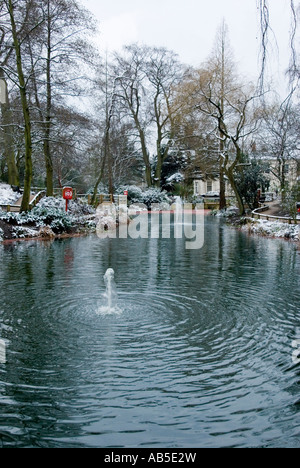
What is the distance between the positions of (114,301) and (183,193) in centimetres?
3951

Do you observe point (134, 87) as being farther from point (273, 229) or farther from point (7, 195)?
point (273, 229)


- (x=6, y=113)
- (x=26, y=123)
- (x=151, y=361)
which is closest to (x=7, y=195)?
(x=6, y=113)

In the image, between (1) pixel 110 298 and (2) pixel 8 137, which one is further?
(2) pixel 8 137

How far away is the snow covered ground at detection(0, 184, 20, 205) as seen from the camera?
2417 cm

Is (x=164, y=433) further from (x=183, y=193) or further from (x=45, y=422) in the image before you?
(x=183, y=193)

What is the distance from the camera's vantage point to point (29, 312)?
21.3 feet

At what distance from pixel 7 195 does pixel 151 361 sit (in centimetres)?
2277

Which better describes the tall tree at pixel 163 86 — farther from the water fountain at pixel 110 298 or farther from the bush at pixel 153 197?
the water fountain at pixel 110 298

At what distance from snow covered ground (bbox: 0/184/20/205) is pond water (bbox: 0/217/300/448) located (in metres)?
15.7

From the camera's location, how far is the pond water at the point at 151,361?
331 centimetres

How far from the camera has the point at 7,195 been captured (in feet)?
83.4

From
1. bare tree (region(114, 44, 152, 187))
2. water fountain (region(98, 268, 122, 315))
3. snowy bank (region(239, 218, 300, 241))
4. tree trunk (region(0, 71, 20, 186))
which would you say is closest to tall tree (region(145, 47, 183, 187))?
bare tree (region(114, 44, 152, 187))

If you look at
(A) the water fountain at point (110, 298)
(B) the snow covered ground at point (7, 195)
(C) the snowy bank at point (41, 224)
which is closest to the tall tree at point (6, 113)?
(B) the snow covered ground at point (7, 195)

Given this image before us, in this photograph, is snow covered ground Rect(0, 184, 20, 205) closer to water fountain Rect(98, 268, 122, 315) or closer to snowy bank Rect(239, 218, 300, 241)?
snowy bank Rect(239, 218, 300, 241)
